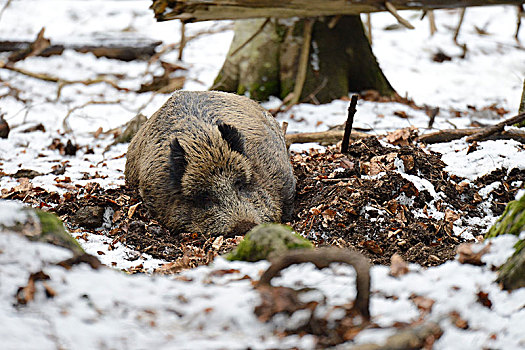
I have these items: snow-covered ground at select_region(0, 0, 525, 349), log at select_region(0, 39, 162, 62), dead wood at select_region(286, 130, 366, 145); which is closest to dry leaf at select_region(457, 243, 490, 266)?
snow-covered ground at select_region(0, 0, 525, 349)

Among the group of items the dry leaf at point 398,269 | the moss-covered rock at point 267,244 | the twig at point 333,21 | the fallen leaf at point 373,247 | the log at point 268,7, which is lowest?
the fallen leaf at point 373,247

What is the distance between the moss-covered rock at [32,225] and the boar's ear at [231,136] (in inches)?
116

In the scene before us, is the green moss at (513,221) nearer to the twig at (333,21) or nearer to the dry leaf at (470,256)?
the dry leaf at (470,256)

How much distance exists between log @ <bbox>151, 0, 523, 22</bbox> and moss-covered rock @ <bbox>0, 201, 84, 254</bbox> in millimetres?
5656

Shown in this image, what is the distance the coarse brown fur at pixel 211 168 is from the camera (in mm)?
5770

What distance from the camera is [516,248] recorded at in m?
2.86

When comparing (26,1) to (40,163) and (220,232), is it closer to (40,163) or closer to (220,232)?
(40,163)

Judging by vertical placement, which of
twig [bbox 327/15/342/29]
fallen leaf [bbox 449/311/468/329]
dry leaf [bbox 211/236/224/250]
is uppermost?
fallen leaf [bbox 449/311/468/329]

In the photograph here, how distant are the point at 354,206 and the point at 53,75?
392 inches

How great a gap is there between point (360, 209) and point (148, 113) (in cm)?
621

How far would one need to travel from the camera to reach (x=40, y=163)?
7.90 m

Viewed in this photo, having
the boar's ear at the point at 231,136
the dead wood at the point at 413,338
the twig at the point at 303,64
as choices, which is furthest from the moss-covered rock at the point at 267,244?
the twig at the point at 303,64

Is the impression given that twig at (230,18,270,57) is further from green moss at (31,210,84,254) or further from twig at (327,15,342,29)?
green moss at (31,210,84,254)

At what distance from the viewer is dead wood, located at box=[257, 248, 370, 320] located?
2.35 m
